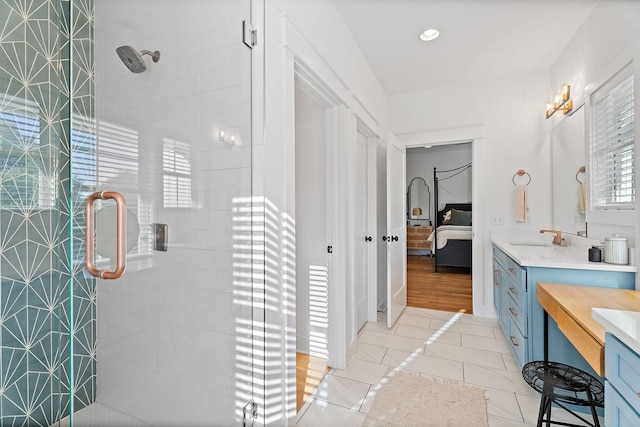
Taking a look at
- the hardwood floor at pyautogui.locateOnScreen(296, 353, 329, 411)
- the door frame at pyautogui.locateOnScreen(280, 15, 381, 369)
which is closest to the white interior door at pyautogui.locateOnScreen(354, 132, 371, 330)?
the door frame at pyautogui.locateOnScreen(280, 15, 381, 369)

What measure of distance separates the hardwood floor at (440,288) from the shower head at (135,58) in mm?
3583

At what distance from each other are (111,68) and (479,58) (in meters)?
3.09

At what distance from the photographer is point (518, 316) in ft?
7.39

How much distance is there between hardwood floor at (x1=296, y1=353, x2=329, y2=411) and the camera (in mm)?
2037

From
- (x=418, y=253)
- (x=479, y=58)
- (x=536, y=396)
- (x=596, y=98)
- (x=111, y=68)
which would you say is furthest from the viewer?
(x=418, y=253)

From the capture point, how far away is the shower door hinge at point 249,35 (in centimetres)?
144

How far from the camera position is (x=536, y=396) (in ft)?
6.54

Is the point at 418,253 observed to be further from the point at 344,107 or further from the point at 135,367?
the point at 135,367

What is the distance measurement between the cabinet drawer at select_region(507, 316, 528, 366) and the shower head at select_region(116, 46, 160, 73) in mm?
2669

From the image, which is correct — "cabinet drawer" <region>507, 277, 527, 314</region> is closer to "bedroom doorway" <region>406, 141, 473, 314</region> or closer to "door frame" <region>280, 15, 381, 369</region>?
"door frame" <region>280, 15, 381, 369</region>

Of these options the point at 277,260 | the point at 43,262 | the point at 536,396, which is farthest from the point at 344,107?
the point at 536,396

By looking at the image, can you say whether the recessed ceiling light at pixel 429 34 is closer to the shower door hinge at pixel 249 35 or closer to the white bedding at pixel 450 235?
the shower door hinge at pixel 249 35

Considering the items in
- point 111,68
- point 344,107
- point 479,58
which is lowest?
point 111,68

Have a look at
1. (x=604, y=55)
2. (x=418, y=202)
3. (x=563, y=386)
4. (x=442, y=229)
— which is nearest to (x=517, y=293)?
(x=563, y=386)
